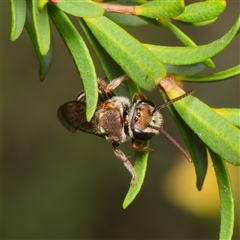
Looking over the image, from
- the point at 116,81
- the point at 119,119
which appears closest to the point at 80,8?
the point at 116,81

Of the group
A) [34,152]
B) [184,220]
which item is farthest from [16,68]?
[184,220]

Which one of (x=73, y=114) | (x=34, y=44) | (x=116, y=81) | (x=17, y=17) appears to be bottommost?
(x=73, y=114)

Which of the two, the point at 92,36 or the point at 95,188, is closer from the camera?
the point at 92,36

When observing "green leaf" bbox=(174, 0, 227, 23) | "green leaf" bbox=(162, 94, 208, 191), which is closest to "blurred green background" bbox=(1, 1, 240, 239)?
"green leaf" bbox=(162, 94, 208, 191)

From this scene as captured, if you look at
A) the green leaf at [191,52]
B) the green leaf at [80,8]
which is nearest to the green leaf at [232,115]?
the green leaf at [191,52]

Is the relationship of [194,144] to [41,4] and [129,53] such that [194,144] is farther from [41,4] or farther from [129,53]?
[41,4]

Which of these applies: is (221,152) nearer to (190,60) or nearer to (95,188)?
(190,60)

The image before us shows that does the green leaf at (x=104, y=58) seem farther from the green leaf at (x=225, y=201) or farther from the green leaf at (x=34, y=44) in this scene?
the green leaf at (x=225, y=201)
